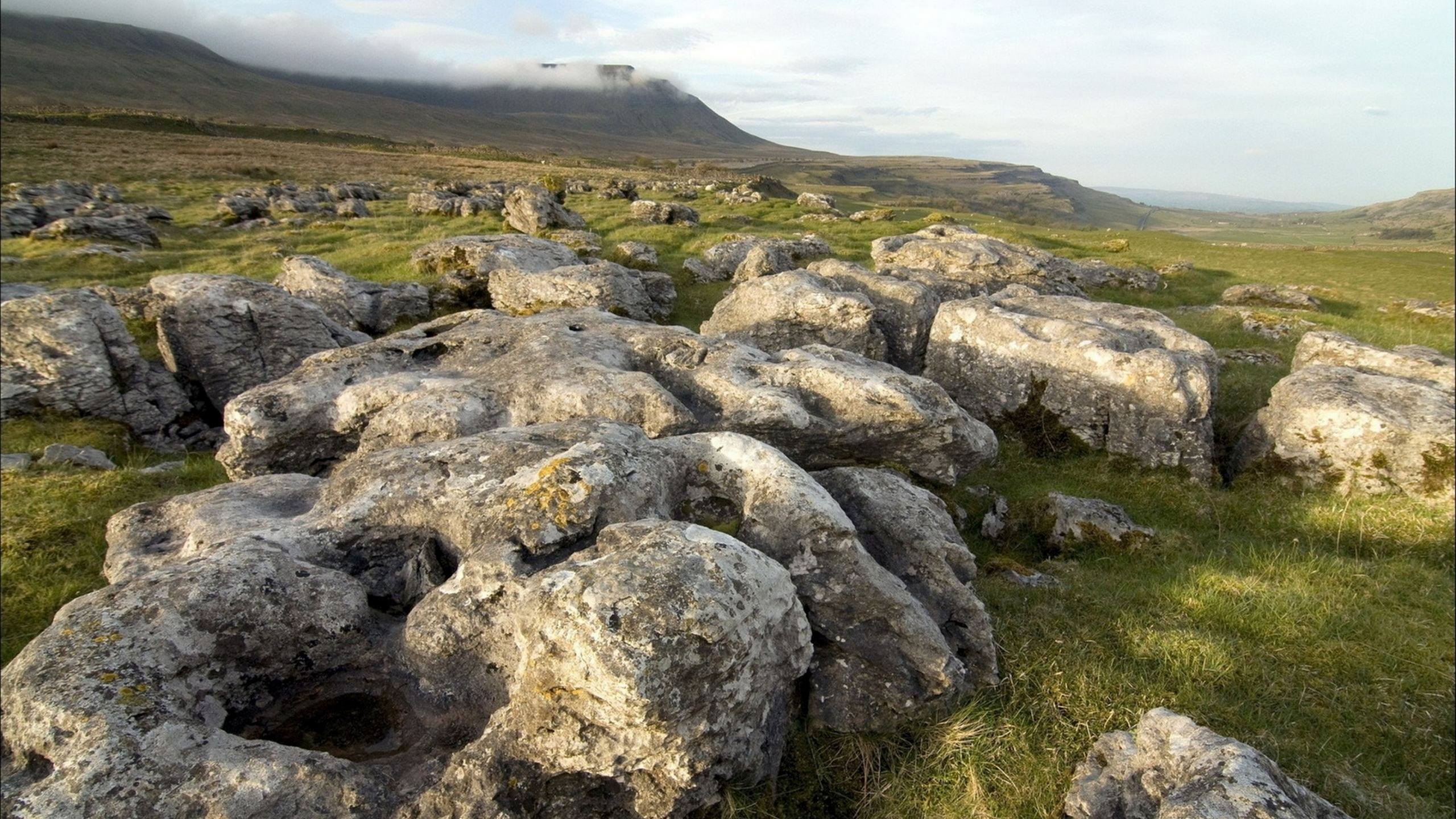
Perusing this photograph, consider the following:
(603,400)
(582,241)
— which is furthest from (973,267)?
(603,400)

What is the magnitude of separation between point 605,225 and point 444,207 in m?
12.1

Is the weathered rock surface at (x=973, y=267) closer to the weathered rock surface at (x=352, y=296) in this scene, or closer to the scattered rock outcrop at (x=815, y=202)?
the weathered rock surface at (x=352, y=296)

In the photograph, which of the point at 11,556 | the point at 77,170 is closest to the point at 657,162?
the point at 77,170

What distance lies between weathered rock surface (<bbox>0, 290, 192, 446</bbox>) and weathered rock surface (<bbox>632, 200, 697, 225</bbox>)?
27977mm

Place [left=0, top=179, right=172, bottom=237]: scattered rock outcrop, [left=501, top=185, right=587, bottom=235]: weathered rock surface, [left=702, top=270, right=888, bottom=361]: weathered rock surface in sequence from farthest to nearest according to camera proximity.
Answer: [left=501, top=185, right=587, bottom=235]: weathered rock surface
[left=0, top=179, right=172, bottom=237]: scattered rock outcrop
[left=702, top=270, right=888, bottom=361]: weathered rock surface

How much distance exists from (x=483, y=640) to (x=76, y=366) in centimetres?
1448

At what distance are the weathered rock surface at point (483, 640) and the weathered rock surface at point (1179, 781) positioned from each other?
4.77ft

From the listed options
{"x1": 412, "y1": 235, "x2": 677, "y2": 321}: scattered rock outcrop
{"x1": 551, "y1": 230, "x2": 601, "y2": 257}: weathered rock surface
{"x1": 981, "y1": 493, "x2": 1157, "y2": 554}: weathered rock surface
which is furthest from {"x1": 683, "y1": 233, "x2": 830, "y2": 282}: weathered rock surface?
{"x1": 981, "y1": 493, "x2": 1157, "y2": 554}: weathered rock surface

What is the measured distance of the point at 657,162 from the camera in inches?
5310

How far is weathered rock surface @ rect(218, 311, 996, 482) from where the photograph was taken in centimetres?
1095

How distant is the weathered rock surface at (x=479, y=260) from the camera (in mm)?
24125

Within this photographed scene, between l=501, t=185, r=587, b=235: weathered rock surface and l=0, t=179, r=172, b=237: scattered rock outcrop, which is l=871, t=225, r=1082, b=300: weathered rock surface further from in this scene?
l=0, t=179, r=172, b=237: scattered rock outcrop

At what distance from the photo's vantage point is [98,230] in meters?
31.3

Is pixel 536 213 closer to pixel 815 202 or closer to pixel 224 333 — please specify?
pixel 224 333
